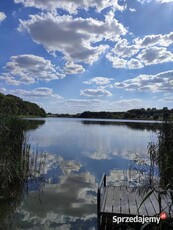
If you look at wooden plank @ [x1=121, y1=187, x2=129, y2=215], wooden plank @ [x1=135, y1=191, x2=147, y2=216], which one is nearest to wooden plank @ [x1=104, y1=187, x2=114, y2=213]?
wooden plank @ [x1=121, y1=187, x2=129, y2=215]

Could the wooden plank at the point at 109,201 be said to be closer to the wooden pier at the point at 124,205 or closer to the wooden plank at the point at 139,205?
the wooden pier at the point at 124,205

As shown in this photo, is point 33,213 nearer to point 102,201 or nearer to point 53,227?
point 53,227

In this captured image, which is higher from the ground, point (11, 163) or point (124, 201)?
point (11, 163)

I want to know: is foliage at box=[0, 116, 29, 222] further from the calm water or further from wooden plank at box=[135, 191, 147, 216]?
wooden plank at box=[135, 191, 147, 216]

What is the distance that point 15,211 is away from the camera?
6.59 metres

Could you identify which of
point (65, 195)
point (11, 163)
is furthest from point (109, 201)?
point (11, 163)

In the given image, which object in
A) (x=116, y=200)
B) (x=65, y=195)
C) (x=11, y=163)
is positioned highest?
(x=11, y=163)

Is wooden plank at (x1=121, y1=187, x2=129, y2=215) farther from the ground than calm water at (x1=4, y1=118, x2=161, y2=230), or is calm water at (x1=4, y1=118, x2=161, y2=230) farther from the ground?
wooden plank at (x1=121, y1=187, x2=129, y2=215)

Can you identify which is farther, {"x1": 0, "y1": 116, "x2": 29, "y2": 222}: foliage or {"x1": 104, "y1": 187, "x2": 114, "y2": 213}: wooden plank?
{"x1": 0, "y1": 116, "x2": 29, "y2": 222}: foliage

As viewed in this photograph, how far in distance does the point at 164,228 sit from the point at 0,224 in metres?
3.54

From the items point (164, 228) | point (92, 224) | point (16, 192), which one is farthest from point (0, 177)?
point (164, 228)

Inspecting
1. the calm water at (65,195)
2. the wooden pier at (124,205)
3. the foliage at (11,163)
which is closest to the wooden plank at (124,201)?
the wooden pier at (124,205)

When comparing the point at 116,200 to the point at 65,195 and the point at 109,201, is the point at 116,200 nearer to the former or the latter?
the point at 109,201

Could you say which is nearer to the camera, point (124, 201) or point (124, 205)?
point (124, 205)
